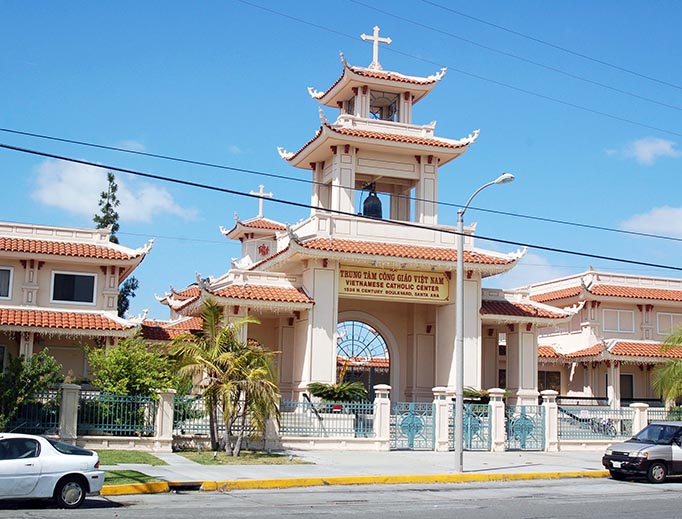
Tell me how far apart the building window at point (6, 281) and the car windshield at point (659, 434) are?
23418 mm

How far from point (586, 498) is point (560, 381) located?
28.8 metres

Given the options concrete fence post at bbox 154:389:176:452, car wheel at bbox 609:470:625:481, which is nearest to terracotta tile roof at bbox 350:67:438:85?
concrete fence post at bbox 154:389:176:452

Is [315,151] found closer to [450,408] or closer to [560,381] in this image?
[450,408]

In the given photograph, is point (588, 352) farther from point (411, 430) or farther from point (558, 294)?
point (411, 430)

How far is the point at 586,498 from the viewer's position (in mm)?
17609

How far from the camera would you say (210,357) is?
23.6 metres

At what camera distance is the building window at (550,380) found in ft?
149

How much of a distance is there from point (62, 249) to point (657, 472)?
23125mm

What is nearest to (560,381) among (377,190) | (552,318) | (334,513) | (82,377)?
(552,318)

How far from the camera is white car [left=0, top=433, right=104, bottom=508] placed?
14.3 m

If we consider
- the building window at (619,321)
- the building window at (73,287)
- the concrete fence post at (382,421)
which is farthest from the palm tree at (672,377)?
the building window at (73,287)

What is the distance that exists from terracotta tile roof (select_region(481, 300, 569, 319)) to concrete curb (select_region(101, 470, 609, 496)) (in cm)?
1123

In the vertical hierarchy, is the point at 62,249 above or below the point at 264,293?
above

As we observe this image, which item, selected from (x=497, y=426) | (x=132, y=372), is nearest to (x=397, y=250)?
(x=497, y=426)
